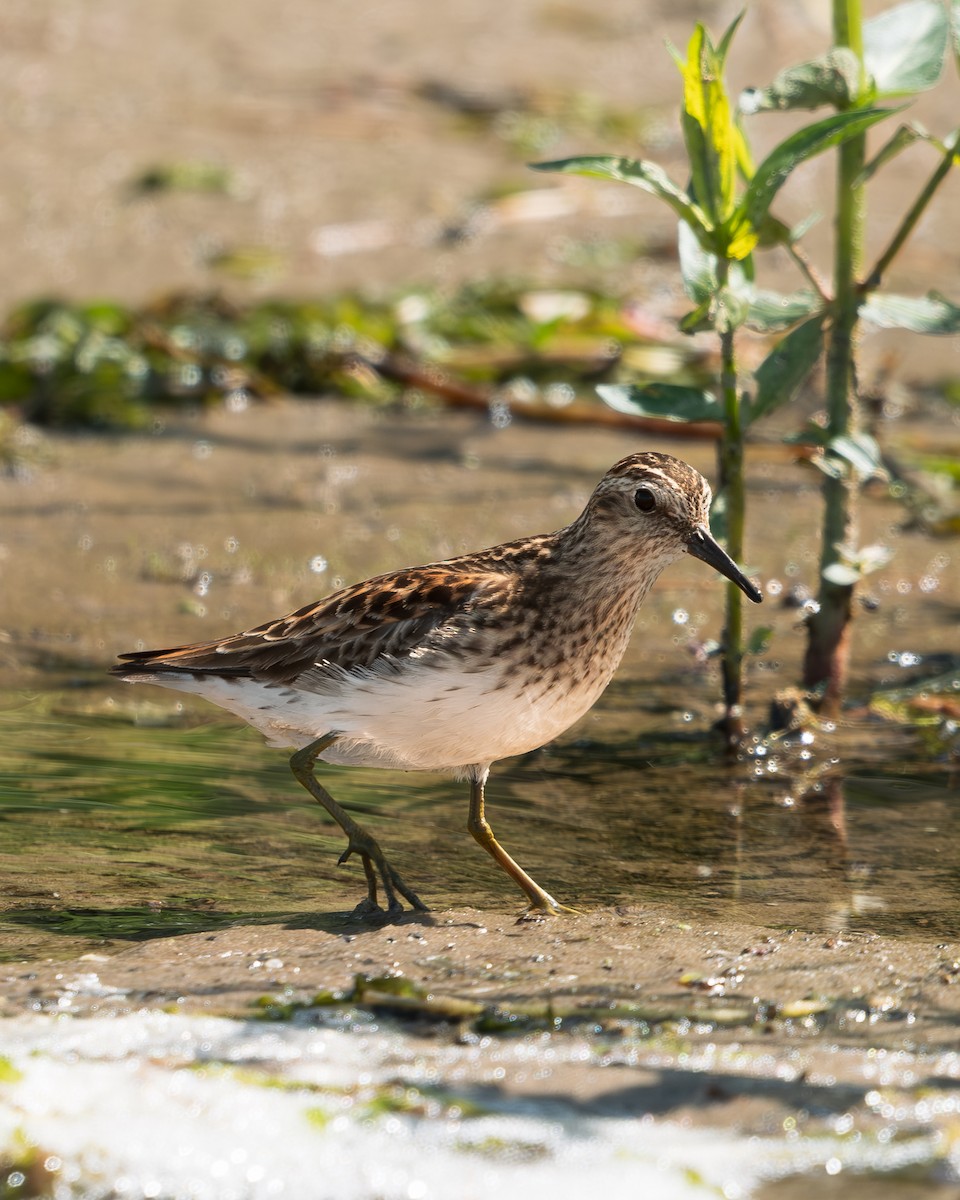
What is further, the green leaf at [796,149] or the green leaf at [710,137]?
the green leaf at [710,137]

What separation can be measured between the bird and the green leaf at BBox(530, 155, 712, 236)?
0.82 m

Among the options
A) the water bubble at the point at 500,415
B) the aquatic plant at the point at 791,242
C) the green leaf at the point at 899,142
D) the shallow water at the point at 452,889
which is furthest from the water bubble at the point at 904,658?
the water bubble at the point at 500,415

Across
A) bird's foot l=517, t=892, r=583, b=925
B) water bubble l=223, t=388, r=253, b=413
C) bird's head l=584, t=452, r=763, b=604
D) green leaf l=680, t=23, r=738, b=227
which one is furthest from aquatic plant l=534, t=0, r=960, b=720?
water bubble l=223, t=388, r=253, b=413

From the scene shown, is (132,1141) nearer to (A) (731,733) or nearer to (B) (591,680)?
(B) (591,680)

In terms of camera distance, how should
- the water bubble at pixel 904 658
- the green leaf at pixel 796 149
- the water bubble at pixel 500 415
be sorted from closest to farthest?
the green leaf at pixel 796 149
the water bubble at pixel 904 658
the water bubble at pixel 500 415

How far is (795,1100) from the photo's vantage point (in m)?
3.80

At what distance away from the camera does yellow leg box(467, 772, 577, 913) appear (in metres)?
5.17

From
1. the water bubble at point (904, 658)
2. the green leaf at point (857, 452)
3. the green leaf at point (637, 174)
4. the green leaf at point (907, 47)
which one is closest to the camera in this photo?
the green leaf at point (637, 174)

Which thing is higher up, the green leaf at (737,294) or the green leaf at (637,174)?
the green leaf at (637,174)

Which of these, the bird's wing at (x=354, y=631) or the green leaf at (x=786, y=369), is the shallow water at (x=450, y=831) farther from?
the green leaf at (x=786, y=369)

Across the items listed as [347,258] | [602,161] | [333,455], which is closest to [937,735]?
[602,161]

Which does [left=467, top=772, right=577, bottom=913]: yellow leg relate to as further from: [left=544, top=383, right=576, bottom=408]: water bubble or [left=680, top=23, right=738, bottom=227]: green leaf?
[left=544, top=383, right=576, bottom=408]: water bubble

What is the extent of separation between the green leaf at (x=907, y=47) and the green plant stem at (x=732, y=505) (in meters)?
0.88

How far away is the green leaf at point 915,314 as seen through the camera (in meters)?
6.11
